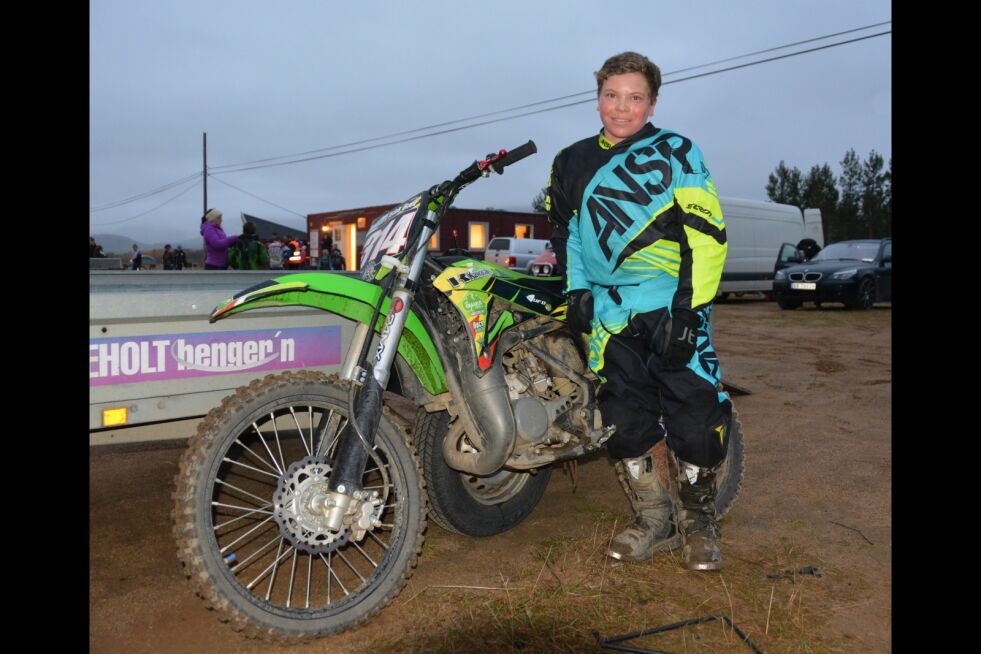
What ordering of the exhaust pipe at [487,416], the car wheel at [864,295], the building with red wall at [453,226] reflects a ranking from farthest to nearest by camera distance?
1. the building with red wall at [453,226]
2. the car wheel at [864,295]
3. the exhaust pipe at [487,416]

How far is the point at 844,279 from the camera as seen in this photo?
15336 mm

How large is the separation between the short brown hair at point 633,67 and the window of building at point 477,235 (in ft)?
98.0

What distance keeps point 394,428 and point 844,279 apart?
14.8 metres

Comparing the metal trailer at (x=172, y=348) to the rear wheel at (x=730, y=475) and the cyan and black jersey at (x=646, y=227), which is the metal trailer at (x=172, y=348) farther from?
the rear wheel at (x=730, y=475)

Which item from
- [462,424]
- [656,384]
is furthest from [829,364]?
[462,424]

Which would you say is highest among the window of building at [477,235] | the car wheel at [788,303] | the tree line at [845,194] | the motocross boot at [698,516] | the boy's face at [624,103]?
the tree line at [845,194]

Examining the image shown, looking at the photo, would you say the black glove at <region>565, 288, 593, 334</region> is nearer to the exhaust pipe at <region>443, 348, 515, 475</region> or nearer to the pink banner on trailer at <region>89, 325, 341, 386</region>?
the exhaust pipe at <region>443, 348, 515, 475</region>

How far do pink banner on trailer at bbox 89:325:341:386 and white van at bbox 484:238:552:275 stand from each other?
2252 cm

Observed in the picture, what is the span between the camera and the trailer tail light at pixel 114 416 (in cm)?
285

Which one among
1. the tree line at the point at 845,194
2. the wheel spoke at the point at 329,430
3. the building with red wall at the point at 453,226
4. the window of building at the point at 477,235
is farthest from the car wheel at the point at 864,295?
the tree line at the point at 845,194

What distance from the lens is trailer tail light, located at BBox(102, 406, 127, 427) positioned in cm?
285

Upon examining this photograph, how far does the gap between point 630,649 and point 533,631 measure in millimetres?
346
